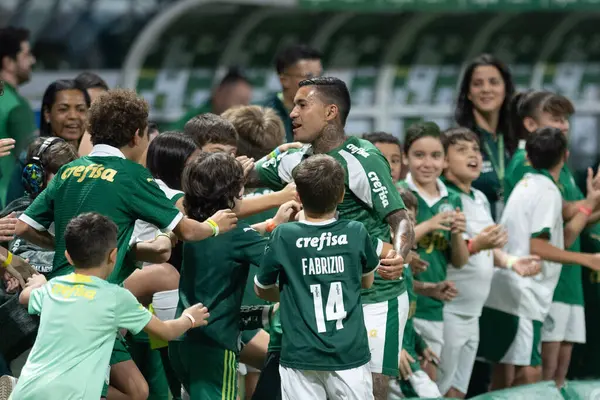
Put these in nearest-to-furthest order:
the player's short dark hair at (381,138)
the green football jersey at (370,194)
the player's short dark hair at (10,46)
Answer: the green football jersey at (370,194) < the player's short dark hair at (381,138) < the player's short dark hair at (10,46)

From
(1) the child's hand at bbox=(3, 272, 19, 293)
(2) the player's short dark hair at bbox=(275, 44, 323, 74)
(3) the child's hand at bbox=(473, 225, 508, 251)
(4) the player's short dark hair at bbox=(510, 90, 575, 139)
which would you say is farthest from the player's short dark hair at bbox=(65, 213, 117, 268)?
(4) the player's short dark hair at bbox=(510, 90, 575, 139)

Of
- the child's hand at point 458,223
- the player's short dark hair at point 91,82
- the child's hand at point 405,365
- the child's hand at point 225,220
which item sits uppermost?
the player's short dark hair at point 91,82

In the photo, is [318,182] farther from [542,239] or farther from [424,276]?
[542,239]

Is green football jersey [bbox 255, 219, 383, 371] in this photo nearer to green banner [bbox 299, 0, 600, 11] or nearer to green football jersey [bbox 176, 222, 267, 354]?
green football jersey [bbox 176, 222, 267, 354]

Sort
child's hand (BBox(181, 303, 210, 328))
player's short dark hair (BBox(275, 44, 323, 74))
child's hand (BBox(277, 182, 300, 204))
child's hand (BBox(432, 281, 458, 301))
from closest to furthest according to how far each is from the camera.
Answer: child's hand (BBox(181, 303, 210, 328)) → child's hand (BBox(277, 182, 300, 204)) → child's hand (BBox(432, 281, 458, 301)) → player's short dark hair (BBox(275, 44, 323, 74))

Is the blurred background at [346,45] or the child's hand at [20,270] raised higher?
the blurred background at [346,45]

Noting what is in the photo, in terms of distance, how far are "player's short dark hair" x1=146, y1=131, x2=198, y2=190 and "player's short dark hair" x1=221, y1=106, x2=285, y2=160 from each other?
2.60ft

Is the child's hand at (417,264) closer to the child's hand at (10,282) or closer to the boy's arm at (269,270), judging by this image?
the boy's arm at (269,270)

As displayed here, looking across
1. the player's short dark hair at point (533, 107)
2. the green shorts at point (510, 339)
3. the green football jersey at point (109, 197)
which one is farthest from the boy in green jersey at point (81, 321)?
the player's short dark hair at point (533, 107)

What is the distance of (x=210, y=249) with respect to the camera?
6.17 metres

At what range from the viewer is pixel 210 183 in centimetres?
615

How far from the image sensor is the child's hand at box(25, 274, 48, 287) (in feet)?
19.5

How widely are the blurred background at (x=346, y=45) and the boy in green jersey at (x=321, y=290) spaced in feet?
18.7

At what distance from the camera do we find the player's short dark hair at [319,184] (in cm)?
593
